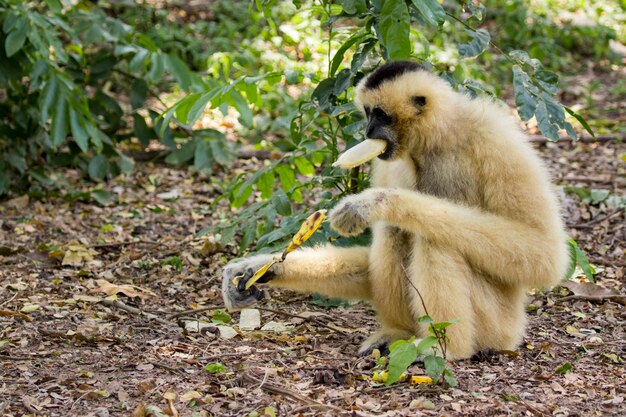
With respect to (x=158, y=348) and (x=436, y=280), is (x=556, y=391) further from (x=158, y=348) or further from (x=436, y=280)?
(x=158, y=348)

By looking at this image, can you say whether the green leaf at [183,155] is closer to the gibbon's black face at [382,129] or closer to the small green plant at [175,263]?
the small green plant at [175,263]

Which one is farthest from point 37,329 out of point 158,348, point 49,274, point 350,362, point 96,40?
point 96,40

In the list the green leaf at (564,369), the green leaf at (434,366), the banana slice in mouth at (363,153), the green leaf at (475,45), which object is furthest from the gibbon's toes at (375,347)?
the green leaf at (475,45)

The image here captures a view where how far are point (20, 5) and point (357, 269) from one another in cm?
407

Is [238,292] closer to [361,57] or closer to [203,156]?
[361,57]

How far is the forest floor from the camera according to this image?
416 centimetres

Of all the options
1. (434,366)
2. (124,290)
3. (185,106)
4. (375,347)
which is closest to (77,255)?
(124,290)

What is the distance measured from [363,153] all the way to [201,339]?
1495 mm

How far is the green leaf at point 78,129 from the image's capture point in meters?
7.33

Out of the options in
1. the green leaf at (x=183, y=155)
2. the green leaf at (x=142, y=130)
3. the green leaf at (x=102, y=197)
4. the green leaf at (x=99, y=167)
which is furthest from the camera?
the green leaf at (x=183, y=155)

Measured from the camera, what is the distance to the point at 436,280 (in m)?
4.54

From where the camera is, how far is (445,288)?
14.9ft

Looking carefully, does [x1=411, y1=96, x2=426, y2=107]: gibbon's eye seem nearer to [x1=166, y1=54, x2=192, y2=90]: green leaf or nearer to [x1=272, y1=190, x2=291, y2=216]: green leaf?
[x1=272, y1=190, x2=291, y2=216]: green leaf

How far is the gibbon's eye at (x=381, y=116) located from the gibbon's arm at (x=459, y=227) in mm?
438
